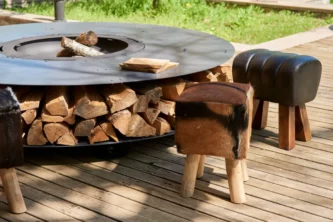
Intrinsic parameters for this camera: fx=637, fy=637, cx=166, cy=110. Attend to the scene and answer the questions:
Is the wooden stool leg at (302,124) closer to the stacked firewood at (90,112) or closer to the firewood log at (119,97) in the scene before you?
the stacked firewood at (90,112)

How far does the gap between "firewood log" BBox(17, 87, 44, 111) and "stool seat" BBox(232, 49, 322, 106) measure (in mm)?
1352

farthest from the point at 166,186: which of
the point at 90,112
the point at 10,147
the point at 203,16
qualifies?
the point at 203,16

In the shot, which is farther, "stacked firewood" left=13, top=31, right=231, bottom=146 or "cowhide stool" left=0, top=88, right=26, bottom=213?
"stacked firewood" left=13, top=31, right=231, bottom=146

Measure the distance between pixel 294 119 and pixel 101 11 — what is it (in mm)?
5916

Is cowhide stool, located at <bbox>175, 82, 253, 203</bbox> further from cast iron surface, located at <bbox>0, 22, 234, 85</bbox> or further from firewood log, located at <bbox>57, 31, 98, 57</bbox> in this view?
firewood log, located at <bbox>57, 31, 98, 57</bbox>

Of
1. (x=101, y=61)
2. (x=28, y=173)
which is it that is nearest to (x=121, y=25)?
(x=101, y=61)

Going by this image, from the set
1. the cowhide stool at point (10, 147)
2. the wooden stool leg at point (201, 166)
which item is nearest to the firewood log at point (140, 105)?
the wooden stool leg at point (201, 166)

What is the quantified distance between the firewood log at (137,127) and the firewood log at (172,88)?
26 centimetres

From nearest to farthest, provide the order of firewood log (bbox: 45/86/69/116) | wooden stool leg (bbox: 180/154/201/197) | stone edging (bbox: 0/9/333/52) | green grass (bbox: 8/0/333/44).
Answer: wooden stool leg (bbox: 180/154/201/197) < firewood log (bbox: 45/86/69/116) < stone edging (bbox: 0/9/333/52) < green grass (bbox: 8/0/333/44)

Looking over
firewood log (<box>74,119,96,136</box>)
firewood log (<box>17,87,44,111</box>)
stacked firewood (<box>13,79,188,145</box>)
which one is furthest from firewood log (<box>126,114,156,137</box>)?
firewood log (<box>17,87,44,111</box>)

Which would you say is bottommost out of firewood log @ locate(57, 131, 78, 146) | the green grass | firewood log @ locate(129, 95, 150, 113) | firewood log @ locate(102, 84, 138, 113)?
the green grass

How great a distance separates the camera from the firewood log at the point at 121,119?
12.9ft

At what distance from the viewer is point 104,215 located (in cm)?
334

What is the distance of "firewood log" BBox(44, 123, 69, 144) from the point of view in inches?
154
